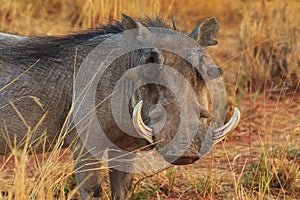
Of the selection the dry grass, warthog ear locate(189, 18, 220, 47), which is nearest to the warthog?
warthog ear locate(189, 18, 220, 47)

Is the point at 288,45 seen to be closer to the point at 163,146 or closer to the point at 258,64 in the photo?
the point at 258,64

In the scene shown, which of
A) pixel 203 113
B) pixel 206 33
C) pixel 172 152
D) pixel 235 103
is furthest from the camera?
pixel 235 103

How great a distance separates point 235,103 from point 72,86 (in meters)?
1.93

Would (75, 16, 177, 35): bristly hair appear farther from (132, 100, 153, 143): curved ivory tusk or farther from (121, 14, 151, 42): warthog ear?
(132, 100, 153, 143): curved ivory tusk

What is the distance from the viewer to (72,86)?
12.0 feet

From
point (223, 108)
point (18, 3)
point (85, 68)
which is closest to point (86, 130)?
point (85, 68)

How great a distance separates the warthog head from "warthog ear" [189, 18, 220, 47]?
0.12 m

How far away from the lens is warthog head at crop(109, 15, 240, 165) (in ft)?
10.1

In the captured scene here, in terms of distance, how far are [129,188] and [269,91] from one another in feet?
8.89

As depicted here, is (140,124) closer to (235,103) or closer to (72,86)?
(72,86)

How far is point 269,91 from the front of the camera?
20.7 feet

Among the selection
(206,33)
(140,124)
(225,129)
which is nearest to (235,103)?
(206,33)

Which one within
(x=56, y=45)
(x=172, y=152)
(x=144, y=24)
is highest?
(x=144, y=24)

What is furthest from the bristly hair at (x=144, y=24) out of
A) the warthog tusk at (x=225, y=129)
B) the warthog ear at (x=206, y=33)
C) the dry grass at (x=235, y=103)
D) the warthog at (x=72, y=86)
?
the warthog tusk at (x=225, y=129)
